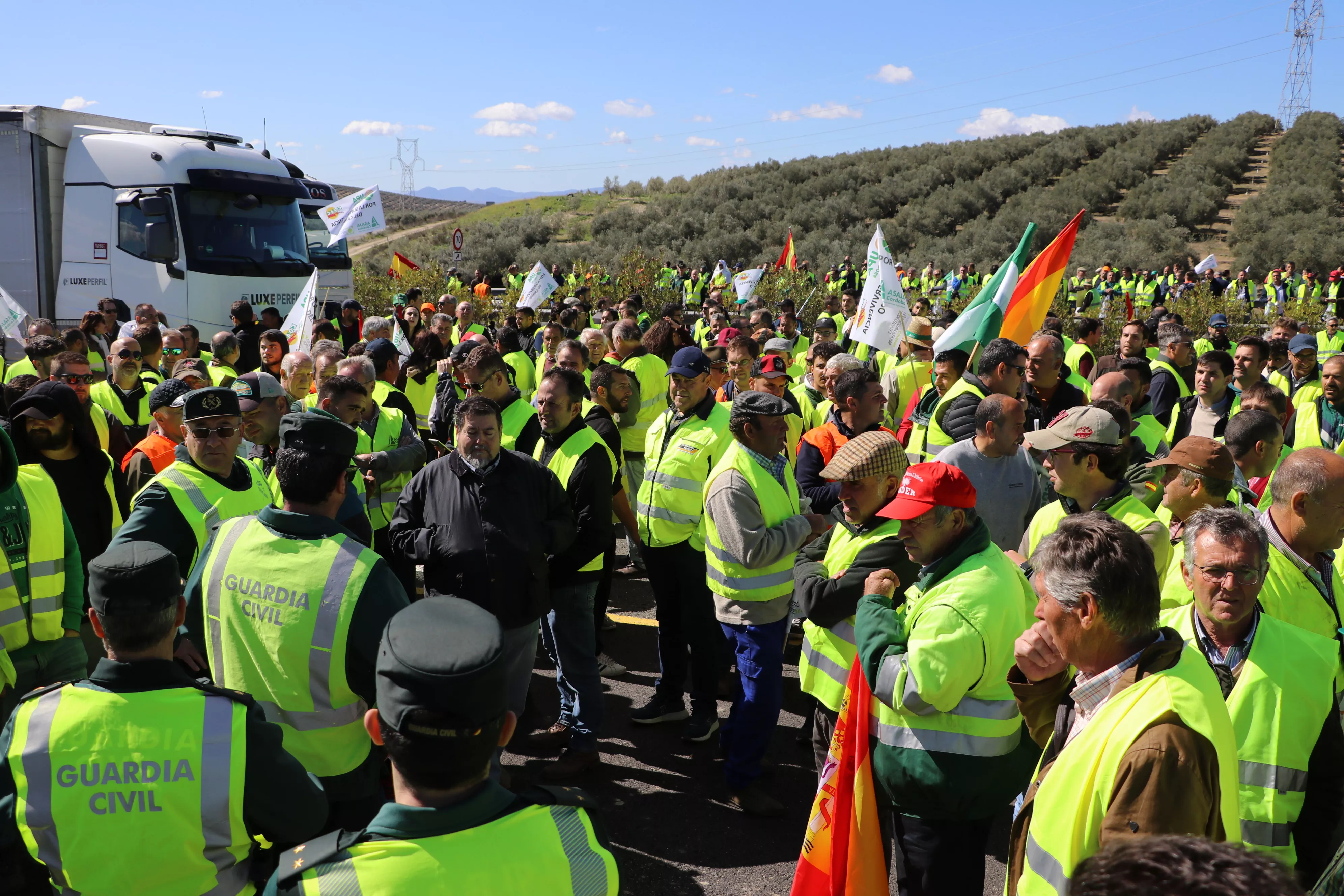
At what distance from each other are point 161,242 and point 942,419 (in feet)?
39.9

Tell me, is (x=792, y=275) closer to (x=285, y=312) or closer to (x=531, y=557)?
(x=285, y=312)

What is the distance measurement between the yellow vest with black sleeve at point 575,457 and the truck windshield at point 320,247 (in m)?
12.9

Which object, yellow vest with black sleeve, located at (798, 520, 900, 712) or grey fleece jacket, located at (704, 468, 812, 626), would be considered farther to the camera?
grey fleece jacket, located at (704, 468, 812, 626)

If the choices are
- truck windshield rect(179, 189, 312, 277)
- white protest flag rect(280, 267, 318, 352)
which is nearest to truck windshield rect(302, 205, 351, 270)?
truck windshield rect(179, 189, 312, 277)

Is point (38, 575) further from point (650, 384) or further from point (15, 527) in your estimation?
point (650, 384)

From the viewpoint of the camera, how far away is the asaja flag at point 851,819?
11.0ft

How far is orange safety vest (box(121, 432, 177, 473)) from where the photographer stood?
5.14 meters

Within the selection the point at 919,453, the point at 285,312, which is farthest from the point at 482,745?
the point at 285,312

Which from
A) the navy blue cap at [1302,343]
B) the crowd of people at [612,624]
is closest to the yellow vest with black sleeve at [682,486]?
the crowd of people at [612,624]

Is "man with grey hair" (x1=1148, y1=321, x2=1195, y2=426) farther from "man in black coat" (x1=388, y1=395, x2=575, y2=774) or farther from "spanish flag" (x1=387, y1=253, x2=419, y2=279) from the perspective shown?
"spanish flag" (x1=387, y1=253, x2=419, y2=279)

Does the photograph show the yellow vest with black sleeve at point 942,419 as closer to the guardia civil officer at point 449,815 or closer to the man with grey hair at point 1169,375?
the man with grey hair at point 1169,375

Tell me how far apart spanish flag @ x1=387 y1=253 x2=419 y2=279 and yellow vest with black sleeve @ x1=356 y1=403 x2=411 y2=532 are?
1706cm

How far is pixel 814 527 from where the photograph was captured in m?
4.93

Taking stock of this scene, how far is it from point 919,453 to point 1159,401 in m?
3.46
